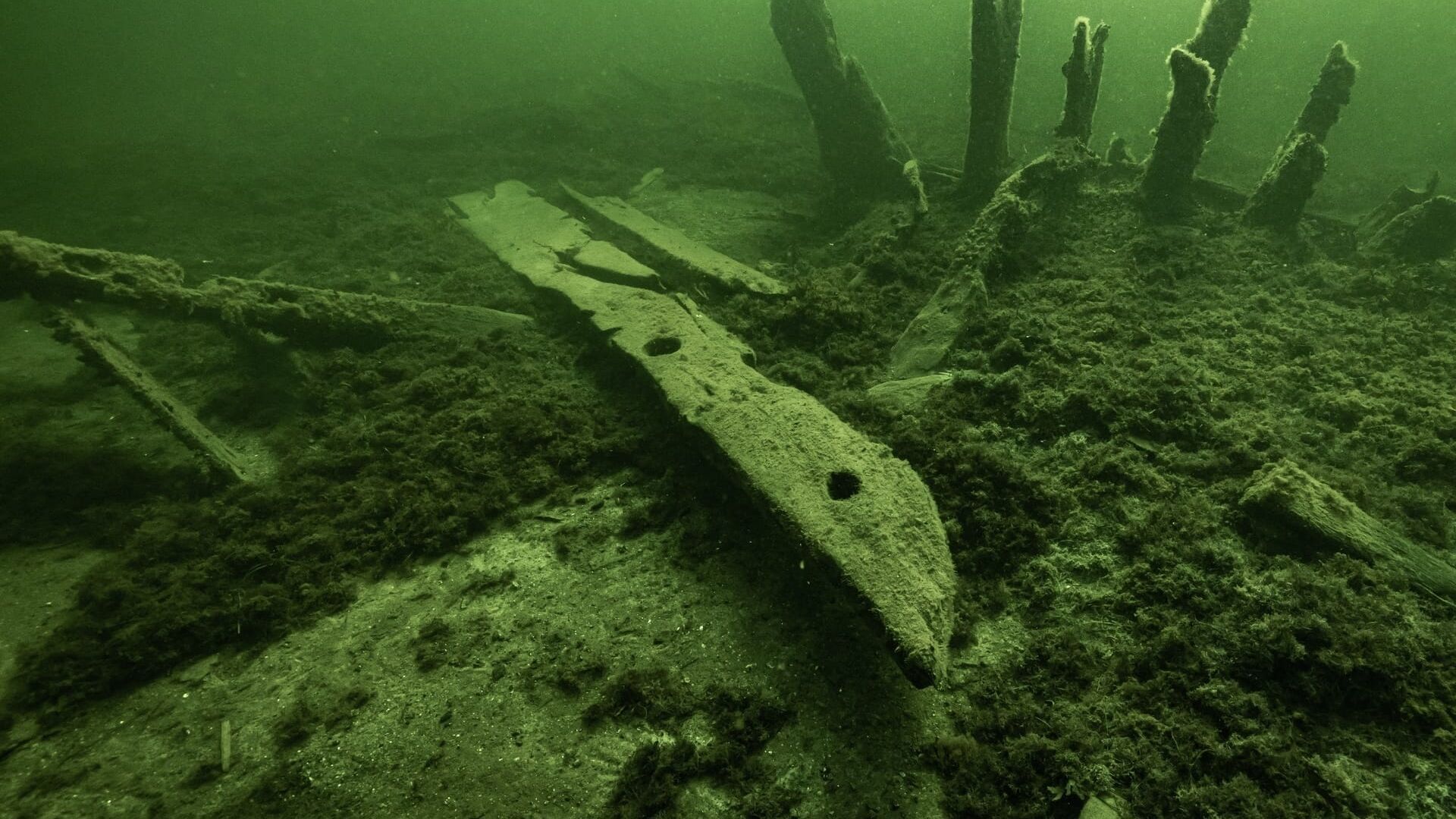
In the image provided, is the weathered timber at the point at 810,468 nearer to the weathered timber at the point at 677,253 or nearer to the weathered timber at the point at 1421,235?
the weathered timber at the point at 677,253

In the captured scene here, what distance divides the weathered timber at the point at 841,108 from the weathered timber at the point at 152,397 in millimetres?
7619

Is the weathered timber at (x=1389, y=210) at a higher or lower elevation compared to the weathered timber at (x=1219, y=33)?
lower

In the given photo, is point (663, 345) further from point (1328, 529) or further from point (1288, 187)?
point (1288, 187)

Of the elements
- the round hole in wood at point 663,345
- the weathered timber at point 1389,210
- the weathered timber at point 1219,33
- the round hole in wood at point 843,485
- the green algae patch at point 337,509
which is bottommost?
the green algae patch at point 337,509

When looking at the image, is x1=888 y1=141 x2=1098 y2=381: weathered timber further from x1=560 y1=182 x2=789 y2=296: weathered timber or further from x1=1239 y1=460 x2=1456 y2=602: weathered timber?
x1=1239 y1=460 x2=1456 y2=602: weathered timber

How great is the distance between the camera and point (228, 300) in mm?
4945

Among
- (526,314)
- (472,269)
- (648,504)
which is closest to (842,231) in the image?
(526,314)

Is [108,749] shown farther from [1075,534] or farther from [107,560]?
[1075,534]

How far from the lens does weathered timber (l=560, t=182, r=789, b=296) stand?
585 cm

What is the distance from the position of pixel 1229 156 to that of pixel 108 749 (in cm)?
1450

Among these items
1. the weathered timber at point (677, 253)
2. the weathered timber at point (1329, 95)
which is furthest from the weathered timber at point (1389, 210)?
the weathered timber at point (677, 253)

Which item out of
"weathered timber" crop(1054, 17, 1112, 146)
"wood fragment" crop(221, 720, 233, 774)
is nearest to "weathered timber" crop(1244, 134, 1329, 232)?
"weathered timber" crop(1054, 17, 1112, 146)

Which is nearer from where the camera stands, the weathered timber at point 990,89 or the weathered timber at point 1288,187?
the weathered timber at point 1288,187

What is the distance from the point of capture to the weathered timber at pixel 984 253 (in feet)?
15.7
